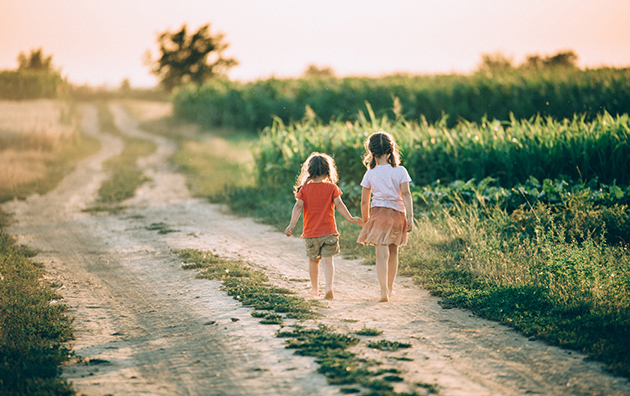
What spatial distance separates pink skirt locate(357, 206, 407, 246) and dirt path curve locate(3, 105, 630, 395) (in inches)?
26.9

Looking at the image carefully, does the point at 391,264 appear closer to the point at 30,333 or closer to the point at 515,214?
the point at 515,214

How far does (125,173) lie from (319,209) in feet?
39.3

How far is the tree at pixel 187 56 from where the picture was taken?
48.2 meters

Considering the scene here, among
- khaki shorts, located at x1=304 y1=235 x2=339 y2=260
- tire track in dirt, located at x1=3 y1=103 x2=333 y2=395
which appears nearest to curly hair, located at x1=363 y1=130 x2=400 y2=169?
khaki shorts, located at x1=304 y1=235 x2=339 y2=260

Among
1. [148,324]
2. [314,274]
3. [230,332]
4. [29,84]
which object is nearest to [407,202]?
[314,274]

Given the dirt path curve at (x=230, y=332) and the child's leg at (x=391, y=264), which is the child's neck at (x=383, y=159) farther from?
the dirt path curve at (x=230, y=332)

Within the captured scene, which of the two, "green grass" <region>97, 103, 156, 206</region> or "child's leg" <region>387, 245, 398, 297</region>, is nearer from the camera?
"child's leg" <region>387, 245, 398, 297</region>

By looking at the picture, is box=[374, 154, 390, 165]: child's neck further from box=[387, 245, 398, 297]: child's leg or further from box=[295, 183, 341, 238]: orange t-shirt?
box=[387, 245, 398, 297]: child's leg

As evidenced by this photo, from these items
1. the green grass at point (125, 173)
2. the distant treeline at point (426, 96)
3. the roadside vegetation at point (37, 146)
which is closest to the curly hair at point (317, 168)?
the green grass at point (125, 173)

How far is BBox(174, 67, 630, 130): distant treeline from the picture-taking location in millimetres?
20422

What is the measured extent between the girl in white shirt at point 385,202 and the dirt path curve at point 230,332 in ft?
1.92

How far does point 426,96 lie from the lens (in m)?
24.3

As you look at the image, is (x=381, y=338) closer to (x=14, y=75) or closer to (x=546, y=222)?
(x=546, y=222)

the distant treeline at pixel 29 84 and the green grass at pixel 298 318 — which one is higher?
the distant treeline at pixel 29 84
